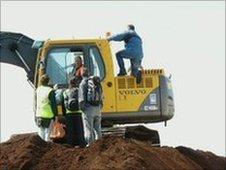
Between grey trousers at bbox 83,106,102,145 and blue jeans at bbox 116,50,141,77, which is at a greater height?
blue jeans at bbox 116,50,141,77

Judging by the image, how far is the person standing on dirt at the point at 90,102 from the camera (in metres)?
19.0

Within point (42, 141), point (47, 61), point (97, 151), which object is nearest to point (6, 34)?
point (47, 61)

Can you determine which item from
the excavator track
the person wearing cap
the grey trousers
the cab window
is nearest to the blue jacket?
the person wearing cap

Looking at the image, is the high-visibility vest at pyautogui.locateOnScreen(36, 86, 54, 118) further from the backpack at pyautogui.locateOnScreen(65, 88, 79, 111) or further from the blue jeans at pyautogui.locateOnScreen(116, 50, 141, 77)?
the blue jeans at pyautogui.locateOnScreen(116, 50, 141, 77)

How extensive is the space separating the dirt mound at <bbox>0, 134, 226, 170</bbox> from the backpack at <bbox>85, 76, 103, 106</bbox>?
1.30m

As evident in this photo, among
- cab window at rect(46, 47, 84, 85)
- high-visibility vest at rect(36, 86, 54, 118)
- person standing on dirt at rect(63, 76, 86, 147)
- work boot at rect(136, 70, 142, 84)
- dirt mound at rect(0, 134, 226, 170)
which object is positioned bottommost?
dirt mound at rect(0, 134, 226, 170)

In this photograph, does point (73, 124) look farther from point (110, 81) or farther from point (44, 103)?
point (110, 81)

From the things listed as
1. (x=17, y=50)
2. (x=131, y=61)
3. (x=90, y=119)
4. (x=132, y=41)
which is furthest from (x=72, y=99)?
(x=17, y=50)

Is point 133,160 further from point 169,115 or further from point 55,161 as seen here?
point 169,115

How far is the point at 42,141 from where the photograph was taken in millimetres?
18328

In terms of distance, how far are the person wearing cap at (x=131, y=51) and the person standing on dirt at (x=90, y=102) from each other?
229 centimetres

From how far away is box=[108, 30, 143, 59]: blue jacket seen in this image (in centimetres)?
2134

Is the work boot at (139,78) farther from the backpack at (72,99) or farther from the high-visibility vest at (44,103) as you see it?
the high-visibility vest at (44,103)

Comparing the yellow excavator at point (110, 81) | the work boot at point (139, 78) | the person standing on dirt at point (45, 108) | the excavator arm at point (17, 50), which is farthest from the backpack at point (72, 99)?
the excavator arm at point (17, 50)
